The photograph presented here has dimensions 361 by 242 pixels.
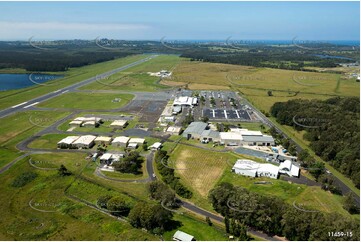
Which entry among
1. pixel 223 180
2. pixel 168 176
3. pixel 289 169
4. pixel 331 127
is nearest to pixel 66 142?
pixel 168 176

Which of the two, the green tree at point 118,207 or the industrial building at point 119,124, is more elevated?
the industrial building at point 119,124

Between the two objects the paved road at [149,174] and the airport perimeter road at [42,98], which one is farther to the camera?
the airport perimeter road at [42,98]

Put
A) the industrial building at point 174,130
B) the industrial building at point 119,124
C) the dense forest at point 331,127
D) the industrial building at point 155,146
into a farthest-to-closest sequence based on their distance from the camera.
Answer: the industrial building at point 119,124, the industrial building at point 174,130, the industrial building at point 155,146, the dense forest at point 331,127

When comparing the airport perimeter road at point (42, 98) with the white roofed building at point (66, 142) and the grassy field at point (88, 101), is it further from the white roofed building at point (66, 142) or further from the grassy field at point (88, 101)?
the white roofed building at point (66, 142)

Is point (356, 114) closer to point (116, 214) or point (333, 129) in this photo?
point (333, 129)

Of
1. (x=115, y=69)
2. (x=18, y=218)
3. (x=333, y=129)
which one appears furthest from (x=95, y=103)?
(x=115, y=69)

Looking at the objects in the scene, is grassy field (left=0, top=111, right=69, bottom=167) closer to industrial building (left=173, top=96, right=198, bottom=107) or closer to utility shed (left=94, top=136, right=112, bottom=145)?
utility shed (left=94, top=136, right=112, bottom=145)

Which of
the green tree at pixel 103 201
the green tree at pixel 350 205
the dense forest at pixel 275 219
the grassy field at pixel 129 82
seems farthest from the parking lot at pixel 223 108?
the green tree at pixel 103 201
